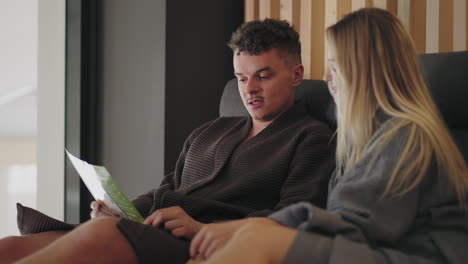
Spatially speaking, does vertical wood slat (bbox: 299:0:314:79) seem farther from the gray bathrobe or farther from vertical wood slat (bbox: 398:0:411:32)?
the gray bathrobe

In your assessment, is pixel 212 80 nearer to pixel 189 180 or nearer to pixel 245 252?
pixel 189 180

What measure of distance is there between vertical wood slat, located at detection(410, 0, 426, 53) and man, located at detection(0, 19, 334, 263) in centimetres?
36

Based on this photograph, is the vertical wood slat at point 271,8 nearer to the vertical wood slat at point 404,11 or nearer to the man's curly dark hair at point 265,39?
the man's curly dark hair at point 265,39

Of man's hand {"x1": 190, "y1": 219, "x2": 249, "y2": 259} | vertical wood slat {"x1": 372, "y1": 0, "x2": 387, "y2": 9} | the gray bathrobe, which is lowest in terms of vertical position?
man's hand {"x1": 190, "y1": 219, "x2": 249, "y2": 259}

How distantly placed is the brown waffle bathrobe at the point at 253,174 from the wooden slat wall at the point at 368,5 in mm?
433

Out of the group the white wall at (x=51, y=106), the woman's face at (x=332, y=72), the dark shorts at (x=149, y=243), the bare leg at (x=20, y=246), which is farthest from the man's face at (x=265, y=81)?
Result: the white wall at (x=51, y=106)

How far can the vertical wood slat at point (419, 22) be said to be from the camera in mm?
1637

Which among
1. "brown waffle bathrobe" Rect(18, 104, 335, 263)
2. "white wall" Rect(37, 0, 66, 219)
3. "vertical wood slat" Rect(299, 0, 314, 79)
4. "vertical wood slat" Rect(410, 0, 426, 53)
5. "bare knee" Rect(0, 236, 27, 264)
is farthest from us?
"white wall" Rect(37, 0, 66, 219)

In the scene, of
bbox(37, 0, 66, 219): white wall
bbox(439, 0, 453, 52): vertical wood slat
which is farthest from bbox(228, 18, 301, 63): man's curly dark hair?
bbox(37, 0, 66, 219): white wall

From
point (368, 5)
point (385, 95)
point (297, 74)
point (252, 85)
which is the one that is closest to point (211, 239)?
point (385, 95)

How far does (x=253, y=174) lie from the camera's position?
1488 mm

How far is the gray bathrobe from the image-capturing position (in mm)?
931

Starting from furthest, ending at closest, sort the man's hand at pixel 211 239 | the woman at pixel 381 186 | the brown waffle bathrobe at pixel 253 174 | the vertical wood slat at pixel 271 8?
1. the vertical wood slat at pixel 271 8
2. the brown waffle bathrobe at pixel 253 174
3. the man's hand at pixel 211 239
4. the woman at pixel 381 186

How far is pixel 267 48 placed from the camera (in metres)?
1.62
